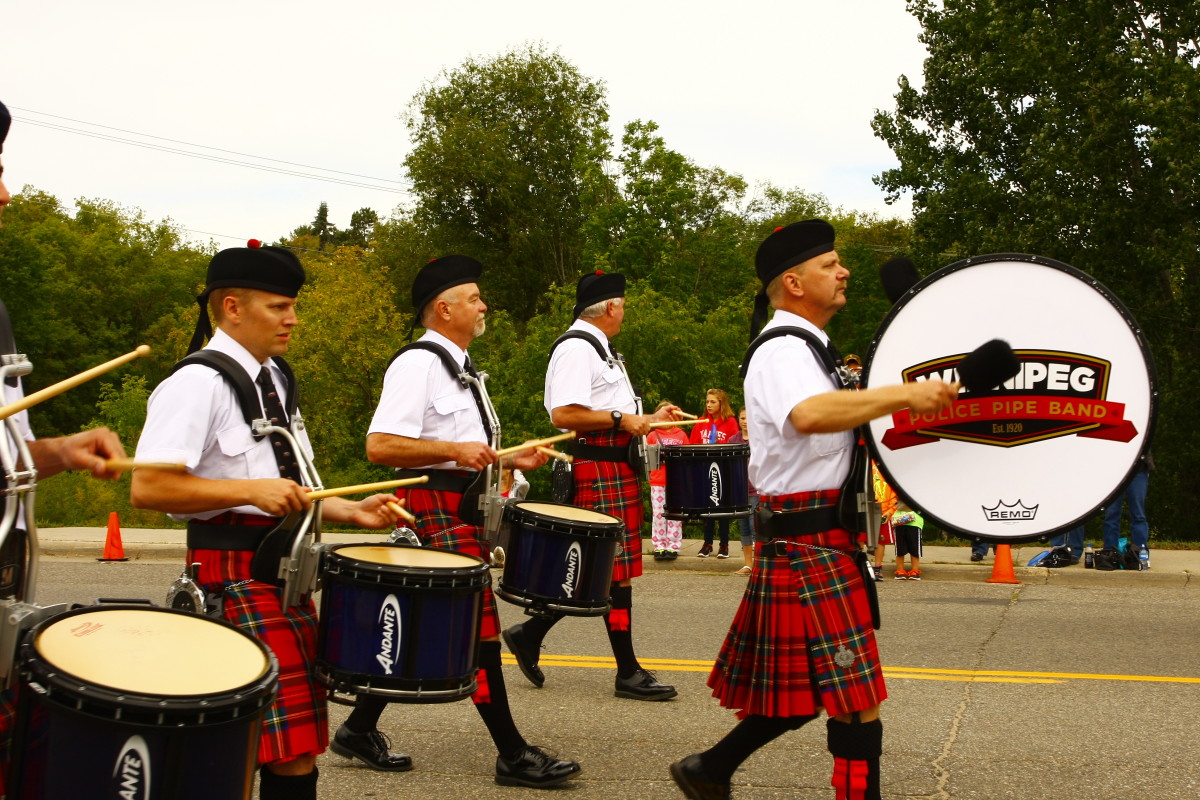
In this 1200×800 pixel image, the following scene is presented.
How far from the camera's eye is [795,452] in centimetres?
360

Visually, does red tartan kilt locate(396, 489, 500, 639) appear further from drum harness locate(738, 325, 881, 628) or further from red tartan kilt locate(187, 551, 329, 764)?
drum harness locate(738, 325, 881, 628)

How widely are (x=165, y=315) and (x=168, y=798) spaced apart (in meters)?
52.8

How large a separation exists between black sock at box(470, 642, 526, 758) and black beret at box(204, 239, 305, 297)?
1.64m

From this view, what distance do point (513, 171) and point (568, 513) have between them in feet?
119

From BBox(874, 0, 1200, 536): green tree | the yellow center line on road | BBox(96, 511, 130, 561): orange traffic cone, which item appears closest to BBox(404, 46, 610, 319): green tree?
BBox(874, 0, 1200, 536): green tree

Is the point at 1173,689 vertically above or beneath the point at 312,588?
beneath

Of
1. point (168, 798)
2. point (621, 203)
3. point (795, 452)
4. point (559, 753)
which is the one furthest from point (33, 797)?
point (621, 203)

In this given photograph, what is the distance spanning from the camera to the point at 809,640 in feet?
11.8

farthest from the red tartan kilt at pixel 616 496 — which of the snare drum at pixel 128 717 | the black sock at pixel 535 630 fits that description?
the snare drum at pixel 128 717

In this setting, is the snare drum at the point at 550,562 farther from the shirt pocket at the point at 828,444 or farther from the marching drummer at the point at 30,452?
the marching drummer at the point at 30,452

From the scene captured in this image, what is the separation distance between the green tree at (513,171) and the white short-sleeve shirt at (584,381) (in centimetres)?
3504

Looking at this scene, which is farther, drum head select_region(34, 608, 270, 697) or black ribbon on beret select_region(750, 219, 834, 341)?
black ribbon on beret select_region(750, 219, 834, 341)

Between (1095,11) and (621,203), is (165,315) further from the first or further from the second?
(1095,11)

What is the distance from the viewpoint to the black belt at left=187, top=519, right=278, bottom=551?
3264 mm
